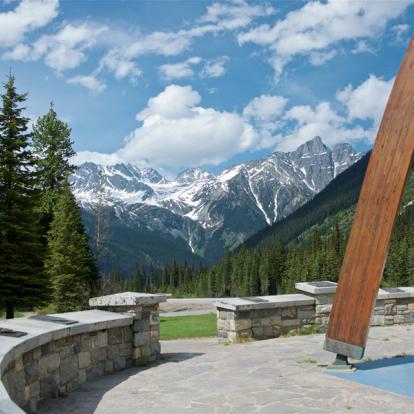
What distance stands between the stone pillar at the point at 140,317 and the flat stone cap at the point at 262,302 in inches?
80.0

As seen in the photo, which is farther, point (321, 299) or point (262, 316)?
point (321, 299)

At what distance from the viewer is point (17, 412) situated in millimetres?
2635

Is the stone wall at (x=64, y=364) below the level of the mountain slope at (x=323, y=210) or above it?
below

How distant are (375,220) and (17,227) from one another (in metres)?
18.4

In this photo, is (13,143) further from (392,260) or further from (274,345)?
(392,260)

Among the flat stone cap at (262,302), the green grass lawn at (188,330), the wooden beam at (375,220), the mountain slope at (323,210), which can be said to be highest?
the mountain slope at (323,210)

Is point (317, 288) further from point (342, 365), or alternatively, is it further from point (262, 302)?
point (342, 365)

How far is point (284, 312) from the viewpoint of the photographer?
11.4 metres

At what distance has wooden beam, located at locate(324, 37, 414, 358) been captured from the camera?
6.75 m

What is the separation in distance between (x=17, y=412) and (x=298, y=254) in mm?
85486

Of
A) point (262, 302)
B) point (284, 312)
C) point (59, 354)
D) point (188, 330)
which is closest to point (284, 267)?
point (188, 330)

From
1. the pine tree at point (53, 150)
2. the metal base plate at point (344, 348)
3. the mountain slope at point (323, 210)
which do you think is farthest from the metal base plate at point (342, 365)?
the mountain slope at point (323, 210)

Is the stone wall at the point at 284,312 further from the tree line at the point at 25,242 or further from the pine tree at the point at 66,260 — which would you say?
the pine tree at the point at 66,260

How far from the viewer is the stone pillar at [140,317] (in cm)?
853
